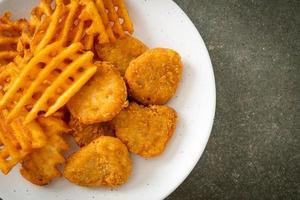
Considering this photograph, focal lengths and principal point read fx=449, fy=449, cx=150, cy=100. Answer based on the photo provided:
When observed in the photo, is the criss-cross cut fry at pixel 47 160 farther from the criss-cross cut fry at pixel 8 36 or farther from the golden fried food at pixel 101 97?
the criss-cross cut fry at pixel 8 36

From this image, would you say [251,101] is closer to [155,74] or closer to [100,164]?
[155,74]

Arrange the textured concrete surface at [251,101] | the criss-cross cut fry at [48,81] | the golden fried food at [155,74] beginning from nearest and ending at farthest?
the criss-cross cut fry at [48,81] < the golden fried food at [155,74] < the textured concrete surface at [251,101]

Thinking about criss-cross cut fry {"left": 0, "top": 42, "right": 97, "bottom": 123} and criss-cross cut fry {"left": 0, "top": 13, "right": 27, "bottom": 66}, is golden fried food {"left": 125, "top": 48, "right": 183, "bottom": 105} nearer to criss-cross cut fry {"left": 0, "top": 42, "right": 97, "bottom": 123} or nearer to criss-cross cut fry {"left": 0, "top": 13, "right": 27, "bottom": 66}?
criss-cross cut fry {"left": 0, "top": 42, "right": 97, "bottom": 123}

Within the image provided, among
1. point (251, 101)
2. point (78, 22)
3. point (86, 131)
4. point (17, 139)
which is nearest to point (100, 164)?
point (86, 131)

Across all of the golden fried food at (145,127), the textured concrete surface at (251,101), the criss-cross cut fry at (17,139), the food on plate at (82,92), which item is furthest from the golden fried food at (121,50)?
the textured concrete surface at (251,101)

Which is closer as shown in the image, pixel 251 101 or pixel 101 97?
pixel 101 97

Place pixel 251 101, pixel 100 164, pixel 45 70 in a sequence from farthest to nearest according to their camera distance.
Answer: pixel 251 101 → pixel 100 164 → pixel 45 70
